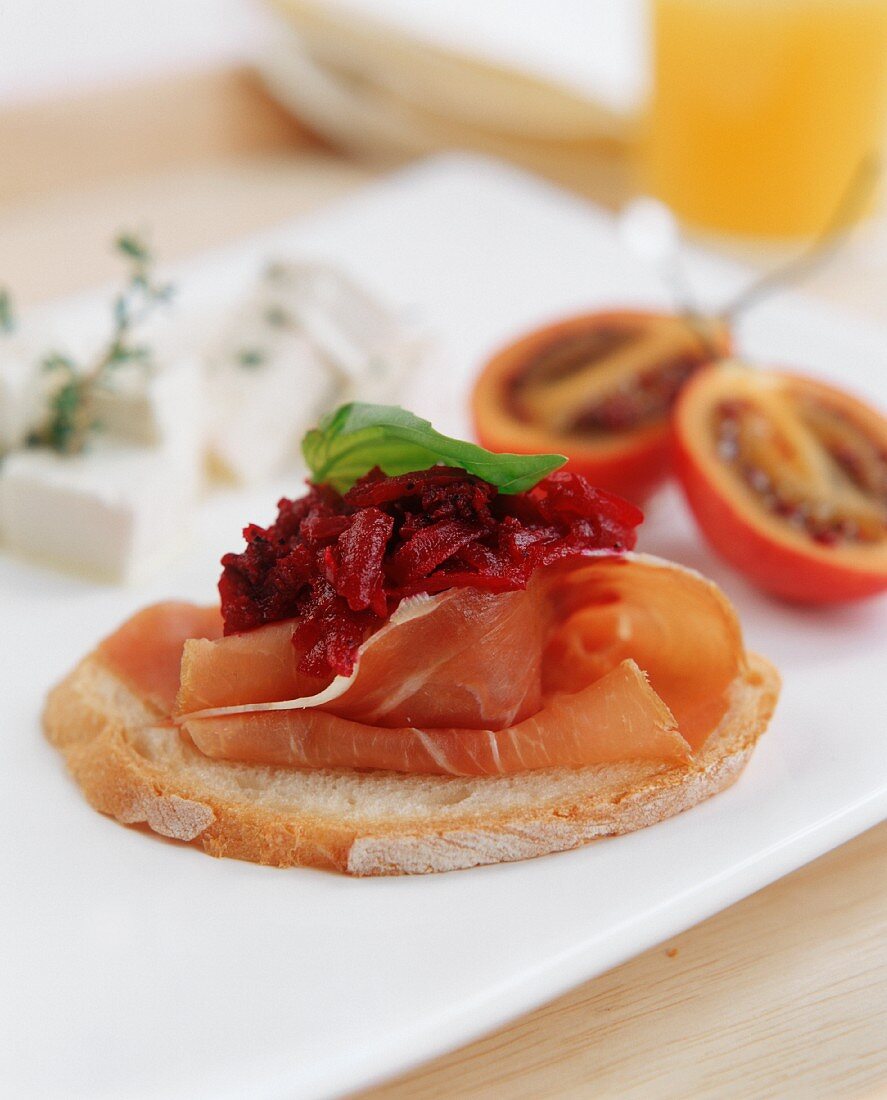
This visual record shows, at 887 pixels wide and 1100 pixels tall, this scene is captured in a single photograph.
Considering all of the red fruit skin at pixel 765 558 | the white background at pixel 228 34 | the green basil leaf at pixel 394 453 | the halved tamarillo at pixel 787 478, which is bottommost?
the white background at pixel 228 34

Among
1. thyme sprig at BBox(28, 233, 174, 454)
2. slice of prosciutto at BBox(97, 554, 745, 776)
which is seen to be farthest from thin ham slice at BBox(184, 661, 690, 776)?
thyme sprig at BBox(28, 233, 174, 454)

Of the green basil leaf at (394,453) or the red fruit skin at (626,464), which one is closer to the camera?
the green basil leaf at (394,453)

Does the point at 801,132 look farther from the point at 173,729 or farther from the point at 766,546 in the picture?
the point at 173,729

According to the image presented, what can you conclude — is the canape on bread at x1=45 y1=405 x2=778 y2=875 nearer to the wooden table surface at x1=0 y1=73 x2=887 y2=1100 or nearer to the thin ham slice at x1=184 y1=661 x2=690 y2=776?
the thin ham slice at x1=184 y1=661 x2=690 y2=776

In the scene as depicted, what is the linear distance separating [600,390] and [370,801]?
169 cm

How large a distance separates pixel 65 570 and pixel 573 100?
3943mm

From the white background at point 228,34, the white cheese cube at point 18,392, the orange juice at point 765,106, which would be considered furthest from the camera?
the white background at point 228,34

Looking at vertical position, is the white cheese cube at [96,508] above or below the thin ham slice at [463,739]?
below

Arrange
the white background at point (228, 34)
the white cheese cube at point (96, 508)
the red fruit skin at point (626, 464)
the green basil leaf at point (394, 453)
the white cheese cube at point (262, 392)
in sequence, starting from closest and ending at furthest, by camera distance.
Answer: the green basil leaf at point (394, 453) → the white cheese cube at point (96, 508) → the red fruit skin at point (626, 464) → the white cheese cube at point (262, 392) → the white background at point (228, 34)

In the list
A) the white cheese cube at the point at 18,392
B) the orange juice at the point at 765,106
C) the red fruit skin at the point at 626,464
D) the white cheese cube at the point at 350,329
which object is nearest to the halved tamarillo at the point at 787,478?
the red fruit skin at the point at 626,464

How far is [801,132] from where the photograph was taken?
525cm

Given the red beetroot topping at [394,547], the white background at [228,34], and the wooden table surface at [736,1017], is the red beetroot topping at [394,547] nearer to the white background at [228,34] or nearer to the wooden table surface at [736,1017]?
the wooden table surface at [736,1017]

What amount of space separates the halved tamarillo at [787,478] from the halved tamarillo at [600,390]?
177mm

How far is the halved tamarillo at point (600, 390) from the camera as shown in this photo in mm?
3504
